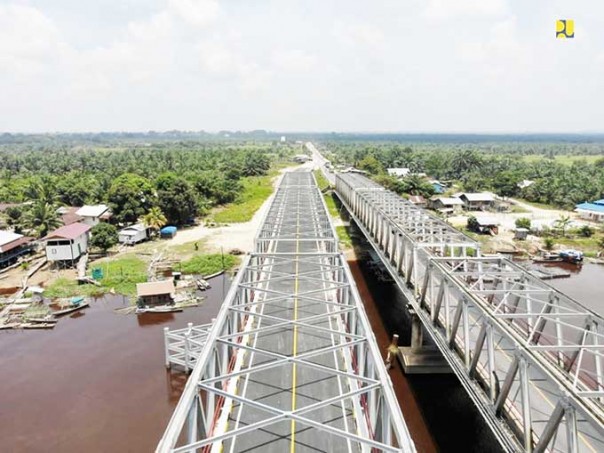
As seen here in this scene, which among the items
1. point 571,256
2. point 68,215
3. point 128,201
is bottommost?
point 571,256

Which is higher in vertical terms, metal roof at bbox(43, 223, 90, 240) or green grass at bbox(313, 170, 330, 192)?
green grass at bbox(313, 170, 330, 192)

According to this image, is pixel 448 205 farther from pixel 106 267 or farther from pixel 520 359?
pixel 520 359

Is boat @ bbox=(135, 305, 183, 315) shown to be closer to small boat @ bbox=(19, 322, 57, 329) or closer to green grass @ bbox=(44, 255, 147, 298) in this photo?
green grass @ bbox=(44, 255, 147, 298)

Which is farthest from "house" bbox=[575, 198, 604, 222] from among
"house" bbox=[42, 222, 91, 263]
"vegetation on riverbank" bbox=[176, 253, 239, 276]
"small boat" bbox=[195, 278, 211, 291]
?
"house" bbox=[42, 222, 91, 263]

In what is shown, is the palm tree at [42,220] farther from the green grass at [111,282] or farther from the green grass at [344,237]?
the green grass at [344,237]

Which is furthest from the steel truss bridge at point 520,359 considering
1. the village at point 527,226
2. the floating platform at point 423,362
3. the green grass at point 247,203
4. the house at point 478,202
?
the house at point 478,202

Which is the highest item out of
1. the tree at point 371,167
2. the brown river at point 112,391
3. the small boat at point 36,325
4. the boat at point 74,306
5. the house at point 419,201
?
the tree at point 371,167

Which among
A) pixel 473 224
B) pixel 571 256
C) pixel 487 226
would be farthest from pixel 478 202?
pixel 571 256
